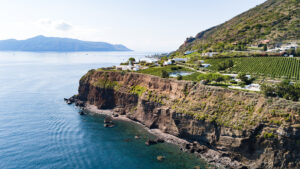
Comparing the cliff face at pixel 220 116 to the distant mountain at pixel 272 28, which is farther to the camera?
the distant mountain at pixel 272 28

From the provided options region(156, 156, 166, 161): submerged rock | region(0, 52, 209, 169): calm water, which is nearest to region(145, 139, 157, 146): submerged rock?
region(0, 52, 209, 169): calm water

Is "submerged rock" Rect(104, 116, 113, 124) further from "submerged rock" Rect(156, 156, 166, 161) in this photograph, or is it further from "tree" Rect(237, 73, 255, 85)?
"tree" Rect(237, 73, 255, 85)

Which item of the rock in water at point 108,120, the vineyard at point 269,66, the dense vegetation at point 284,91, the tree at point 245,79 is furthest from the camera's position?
the rock in water at point 108,120

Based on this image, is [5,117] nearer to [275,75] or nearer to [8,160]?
[8,160]

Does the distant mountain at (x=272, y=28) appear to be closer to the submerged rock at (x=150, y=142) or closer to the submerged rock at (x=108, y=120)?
the submerged rock at (x=108, y=120)

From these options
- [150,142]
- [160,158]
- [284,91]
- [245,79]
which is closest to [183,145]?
[160,158]

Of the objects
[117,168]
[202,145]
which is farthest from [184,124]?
[117,168]

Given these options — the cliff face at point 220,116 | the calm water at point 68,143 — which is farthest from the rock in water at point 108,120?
the cliff face at point 220,116
